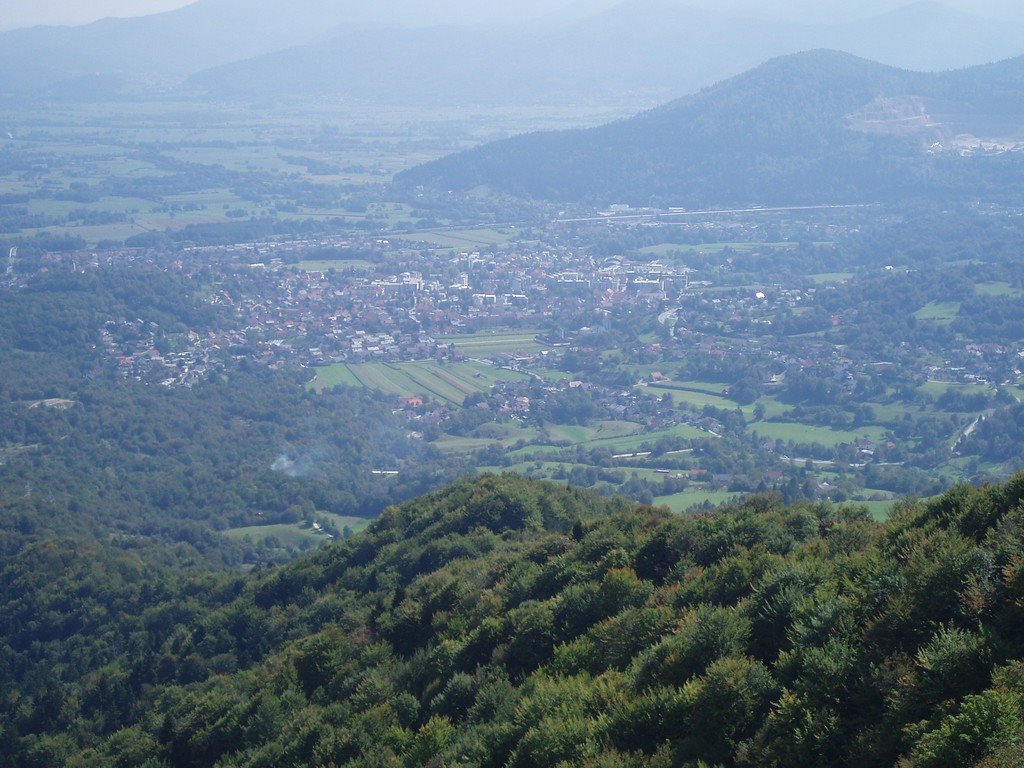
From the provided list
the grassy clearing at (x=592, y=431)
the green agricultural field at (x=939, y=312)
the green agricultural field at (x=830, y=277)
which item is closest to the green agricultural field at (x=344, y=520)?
the grassy clearing at (x=592, y=431)

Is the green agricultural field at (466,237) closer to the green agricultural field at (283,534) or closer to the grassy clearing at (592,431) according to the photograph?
the grassy clearing at (592,431)

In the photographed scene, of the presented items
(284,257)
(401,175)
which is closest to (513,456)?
(284,257)

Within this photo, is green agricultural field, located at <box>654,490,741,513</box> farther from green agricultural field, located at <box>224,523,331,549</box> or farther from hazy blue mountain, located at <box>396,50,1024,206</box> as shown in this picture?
hazy blue mountain, located at <box>396,50,1024,206</box>

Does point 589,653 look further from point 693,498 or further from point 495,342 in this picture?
point 495,342

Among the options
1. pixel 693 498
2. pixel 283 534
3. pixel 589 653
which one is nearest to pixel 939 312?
pixel 693 498

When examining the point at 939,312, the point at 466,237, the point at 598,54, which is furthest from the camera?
the point at 598,54

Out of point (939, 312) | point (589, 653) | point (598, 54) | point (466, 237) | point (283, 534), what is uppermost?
point (598, 54)
